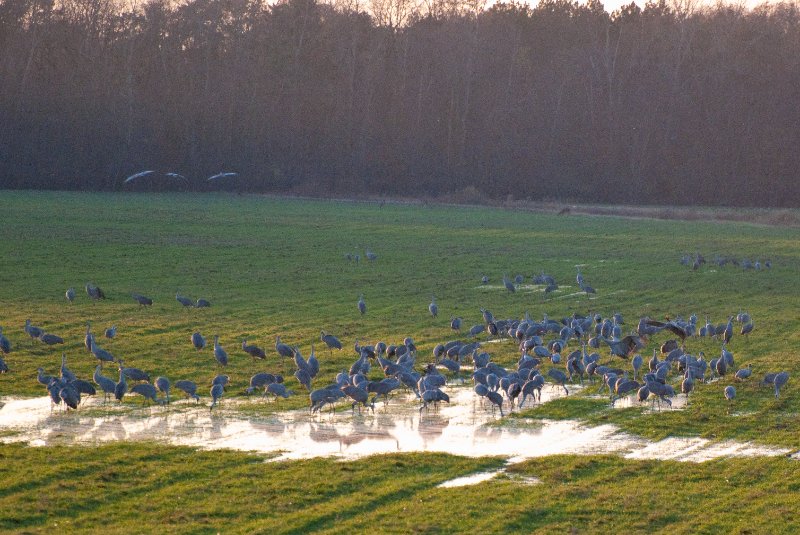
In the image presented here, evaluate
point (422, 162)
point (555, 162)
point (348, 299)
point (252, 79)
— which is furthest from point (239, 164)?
point (348, 299)

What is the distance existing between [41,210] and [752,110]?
200 feet

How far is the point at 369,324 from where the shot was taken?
21.7 meters

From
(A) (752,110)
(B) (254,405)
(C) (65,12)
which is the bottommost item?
(B) (254,405)

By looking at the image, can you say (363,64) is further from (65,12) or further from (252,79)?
(65,12)

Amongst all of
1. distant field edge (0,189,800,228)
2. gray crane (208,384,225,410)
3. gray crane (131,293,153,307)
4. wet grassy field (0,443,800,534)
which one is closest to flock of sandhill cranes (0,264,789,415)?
gray crane (208,384,225,410)

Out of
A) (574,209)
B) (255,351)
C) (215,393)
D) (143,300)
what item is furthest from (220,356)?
(574,209)

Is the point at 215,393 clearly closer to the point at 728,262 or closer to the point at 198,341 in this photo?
the point at 198,341

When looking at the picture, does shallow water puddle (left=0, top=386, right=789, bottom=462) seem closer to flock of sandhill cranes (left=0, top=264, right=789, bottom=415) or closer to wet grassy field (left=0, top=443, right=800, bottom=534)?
flock of sandhill cranes (left=0, top=264, right=789, bottom=415)

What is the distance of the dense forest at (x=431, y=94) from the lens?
8712 cm

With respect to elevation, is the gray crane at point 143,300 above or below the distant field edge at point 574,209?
below

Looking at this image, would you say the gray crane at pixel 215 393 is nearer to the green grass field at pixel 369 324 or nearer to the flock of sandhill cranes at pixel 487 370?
the flock of sandhill cranes at pixel 487 370

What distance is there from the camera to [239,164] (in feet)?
287

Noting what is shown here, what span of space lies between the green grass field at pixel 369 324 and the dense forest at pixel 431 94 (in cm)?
3241

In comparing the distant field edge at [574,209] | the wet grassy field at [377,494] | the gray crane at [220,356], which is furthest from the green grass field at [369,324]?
the distant field edge at [574,209]
